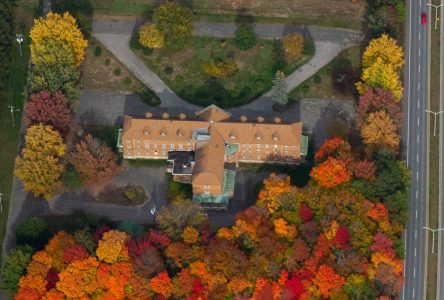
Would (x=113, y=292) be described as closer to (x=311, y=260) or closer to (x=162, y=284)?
(x=162, y=284)

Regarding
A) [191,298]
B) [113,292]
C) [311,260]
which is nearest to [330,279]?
[311,260]

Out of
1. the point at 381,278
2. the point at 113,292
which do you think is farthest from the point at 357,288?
the point at 113,292

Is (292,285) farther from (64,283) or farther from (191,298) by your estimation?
(64,283)

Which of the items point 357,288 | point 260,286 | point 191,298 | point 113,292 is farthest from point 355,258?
point 113,292

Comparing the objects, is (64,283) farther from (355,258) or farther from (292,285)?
(355,258)
